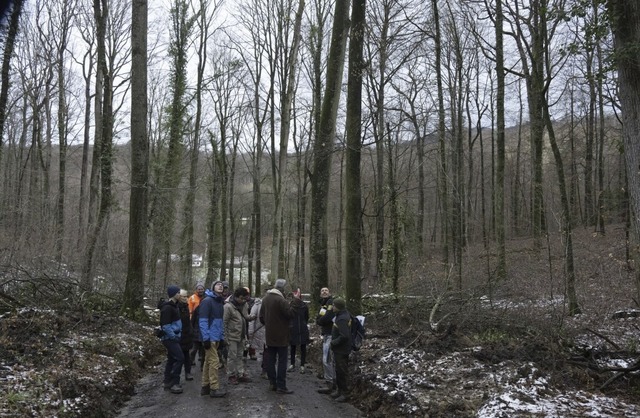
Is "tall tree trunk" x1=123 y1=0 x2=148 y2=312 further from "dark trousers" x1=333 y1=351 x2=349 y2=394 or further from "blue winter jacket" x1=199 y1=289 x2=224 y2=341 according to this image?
"dark trousers" x1=333 y1=351 x2=349 y2=394

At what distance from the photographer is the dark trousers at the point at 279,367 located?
8.59 metres

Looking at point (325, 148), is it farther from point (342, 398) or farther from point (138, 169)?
point (342, 398)

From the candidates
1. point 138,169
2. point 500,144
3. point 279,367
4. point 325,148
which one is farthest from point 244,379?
point 500,144

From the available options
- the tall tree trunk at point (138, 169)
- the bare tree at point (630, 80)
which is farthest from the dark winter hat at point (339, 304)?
the tall tree trunk at point (138, 169)

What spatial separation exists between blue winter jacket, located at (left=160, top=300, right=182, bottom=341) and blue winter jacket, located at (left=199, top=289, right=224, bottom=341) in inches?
25.5

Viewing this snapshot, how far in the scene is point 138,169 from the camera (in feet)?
46.0

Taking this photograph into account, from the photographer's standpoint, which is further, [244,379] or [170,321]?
[244,379]

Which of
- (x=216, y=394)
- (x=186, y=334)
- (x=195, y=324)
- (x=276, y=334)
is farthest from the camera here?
(x=186, y=334)

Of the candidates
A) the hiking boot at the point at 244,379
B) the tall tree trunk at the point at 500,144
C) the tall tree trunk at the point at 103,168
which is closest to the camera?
the hiking boot at the point at 244,379

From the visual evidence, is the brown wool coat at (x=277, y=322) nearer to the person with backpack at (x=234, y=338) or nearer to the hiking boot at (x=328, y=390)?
the person with backpack at (x=234, y=338)

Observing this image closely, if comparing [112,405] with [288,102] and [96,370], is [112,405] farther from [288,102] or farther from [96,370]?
[288,102]

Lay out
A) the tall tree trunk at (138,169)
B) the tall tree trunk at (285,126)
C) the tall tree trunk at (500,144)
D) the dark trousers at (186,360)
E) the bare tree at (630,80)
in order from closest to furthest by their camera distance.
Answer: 1. the bare tree at (630,80)
2. the dark trousers at (186,360)
3. the tall tree trunk at (138,169)
4. the tall tree trunk at (500,144)
5. the tall tree trunk at (285,126)

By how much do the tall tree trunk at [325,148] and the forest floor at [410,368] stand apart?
2.80 m

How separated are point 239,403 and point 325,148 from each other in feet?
28.8
